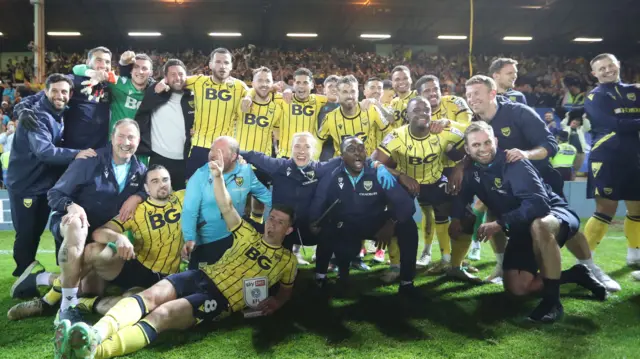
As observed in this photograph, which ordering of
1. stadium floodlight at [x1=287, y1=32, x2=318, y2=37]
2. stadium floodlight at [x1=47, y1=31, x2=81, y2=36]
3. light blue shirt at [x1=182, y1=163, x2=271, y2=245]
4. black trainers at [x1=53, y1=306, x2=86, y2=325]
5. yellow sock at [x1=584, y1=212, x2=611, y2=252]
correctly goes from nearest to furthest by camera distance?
black trainers at [x1=53, y1=306, x2=86, y2=325], light blue shirt at [x1=182, y1=163, x2=271, y2=245], yellow sock at [x1=584, y1=212, x2=611, y2=252], stadium floodlight at [x1=47, y1=31, x2=81, y2=36], stadium floodlight at [x1=287, y1=32, x2=318, y2=37]

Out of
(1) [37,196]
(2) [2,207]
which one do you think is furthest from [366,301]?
(2) [2,207]

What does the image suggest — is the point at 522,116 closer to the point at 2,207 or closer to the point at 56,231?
the point at 56,231

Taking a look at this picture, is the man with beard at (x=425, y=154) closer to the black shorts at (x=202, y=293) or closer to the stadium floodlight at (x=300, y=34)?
the black shorts at (x=202, y=293)

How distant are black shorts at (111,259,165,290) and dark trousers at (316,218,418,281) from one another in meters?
1.43

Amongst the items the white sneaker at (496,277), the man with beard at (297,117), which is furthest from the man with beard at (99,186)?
the white sneaker at (496,277)

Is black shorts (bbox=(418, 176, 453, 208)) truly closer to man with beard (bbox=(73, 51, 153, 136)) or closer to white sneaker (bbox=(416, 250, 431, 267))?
white sneaker (bbox=(416, 250, 431, 267))

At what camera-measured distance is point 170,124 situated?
203 inches

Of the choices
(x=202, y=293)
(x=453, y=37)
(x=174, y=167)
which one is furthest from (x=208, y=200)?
(x=453, y=37)

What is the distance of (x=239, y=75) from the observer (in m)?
16.4

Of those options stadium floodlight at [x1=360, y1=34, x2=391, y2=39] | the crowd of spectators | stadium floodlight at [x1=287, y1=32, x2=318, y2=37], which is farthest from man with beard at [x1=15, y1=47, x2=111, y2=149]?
stadium floodlight at [x1=360, y1=34, x2=391, y2=39]

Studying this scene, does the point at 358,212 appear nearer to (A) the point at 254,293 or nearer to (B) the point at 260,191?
(B) the point at 260,191

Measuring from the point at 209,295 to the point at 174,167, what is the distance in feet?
7.64

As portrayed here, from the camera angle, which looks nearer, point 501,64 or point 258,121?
point 501,64

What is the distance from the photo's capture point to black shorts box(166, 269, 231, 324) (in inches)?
127
